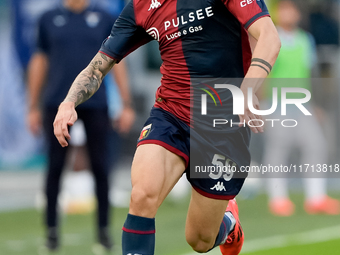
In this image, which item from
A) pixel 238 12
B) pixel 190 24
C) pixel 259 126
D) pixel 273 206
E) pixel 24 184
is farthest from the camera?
pixel 24 184

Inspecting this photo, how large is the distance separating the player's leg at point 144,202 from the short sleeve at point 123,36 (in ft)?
2.91

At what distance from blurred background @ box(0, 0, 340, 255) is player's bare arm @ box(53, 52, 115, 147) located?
2214mm

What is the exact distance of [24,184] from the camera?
41.1 feet

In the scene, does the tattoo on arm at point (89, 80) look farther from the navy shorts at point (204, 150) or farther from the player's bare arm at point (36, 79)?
the player's bare arm at point (36, 79)

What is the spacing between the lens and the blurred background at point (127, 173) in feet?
23.3

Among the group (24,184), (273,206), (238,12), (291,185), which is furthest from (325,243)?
(24,184)

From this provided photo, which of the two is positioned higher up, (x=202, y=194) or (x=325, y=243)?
(x=202, y=194)

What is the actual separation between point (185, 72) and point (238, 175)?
33.2 inches

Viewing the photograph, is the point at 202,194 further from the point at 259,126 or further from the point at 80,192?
the point at 80,192

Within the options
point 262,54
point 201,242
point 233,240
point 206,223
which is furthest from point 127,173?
point 262,54

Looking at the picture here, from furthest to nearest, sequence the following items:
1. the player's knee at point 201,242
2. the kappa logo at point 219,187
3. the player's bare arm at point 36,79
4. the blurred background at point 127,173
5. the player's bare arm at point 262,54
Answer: the player's bare arm at point 36,79 → the blurred background at point 127,173 → the player's knee at point 201,242 → the kappa logo at point 219,187 → the player's bare arm at point 262,54

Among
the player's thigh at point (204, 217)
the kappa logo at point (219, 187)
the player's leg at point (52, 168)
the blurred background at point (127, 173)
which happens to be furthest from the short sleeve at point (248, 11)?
the player's leg at point (52, 168)

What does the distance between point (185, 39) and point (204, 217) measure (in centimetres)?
131

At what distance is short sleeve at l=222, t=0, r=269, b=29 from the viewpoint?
168 inches
